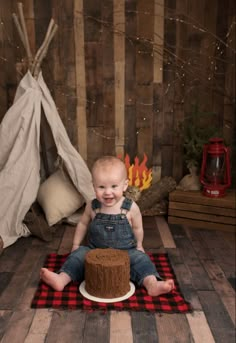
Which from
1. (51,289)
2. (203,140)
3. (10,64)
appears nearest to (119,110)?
(203,140)

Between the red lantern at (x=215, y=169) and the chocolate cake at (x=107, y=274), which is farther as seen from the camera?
the red lantern at (x=215, y=169)

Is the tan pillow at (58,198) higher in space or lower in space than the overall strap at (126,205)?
lower

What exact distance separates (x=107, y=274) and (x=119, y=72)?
68.5 inches

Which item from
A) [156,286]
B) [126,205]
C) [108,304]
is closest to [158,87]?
[126,205]

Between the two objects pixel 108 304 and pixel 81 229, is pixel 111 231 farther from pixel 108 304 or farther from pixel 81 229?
pixel 108 304

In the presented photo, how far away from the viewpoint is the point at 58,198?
8.67 feet

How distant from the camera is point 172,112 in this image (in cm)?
303

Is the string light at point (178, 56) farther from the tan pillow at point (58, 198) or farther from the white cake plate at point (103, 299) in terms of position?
the white cake plate at point (103, 299)

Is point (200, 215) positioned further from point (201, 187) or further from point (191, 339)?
point (191, 339)

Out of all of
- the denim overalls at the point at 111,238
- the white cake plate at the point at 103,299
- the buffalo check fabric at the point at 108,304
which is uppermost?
the denim overalls at the point at 111,238

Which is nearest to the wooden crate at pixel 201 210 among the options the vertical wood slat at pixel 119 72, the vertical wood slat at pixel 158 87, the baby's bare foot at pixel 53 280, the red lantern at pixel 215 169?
the red lantern at pixel 215 169

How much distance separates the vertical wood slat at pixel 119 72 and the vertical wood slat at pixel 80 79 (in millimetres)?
249

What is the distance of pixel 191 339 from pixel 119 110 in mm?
1916

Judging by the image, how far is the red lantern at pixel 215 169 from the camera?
8.92 feet
